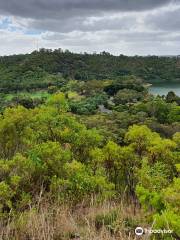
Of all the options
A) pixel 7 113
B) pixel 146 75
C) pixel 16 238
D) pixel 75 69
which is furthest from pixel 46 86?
pixel 16 238

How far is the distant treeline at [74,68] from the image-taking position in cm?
8162

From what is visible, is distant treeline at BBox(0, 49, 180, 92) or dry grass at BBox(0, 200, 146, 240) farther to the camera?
distant treeline at BBox(0, 49, 180, 92)

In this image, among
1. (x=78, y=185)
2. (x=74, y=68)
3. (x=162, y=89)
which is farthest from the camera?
(x=74, y=68)

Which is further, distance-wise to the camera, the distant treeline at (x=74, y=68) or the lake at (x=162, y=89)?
the distant treeline at (x=74, y=68)

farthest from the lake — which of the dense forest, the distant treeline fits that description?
the dense forest

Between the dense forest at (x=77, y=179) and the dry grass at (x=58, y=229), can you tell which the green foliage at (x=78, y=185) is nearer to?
the dense forest at (x=77, y=179)

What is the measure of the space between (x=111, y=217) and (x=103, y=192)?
1868mm

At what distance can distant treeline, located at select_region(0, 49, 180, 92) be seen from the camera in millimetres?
81625

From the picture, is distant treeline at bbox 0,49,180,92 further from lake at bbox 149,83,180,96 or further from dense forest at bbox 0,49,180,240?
dense forest at bbox 0,49,180,240

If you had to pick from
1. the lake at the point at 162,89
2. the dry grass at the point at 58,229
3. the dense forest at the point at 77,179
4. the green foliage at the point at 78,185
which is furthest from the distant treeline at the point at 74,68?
the dry grass at the point at 58,229

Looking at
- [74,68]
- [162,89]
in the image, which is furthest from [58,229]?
[74,68]

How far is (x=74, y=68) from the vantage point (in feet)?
337

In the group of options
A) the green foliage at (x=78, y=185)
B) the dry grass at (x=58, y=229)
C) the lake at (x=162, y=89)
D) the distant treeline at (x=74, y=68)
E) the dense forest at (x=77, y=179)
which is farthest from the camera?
the distant treeline at (x=74, y=68)

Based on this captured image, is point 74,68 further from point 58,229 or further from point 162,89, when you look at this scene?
point 58,229
